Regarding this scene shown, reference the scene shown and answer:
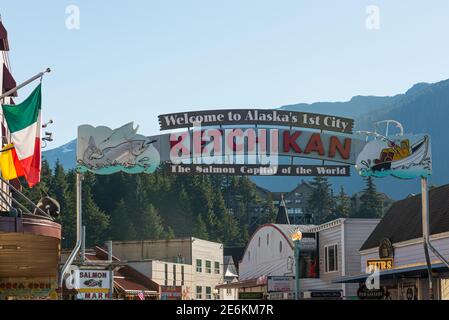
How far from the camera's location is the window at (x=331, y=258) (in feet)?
178

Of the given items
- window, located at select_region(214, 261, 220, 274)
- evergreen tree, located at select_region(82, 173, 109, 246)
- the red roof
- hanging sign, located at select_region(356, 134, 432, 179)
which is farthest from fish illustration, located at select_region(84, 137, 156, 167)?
evergreen tree, located at select_region(82, 173, 109, 246)

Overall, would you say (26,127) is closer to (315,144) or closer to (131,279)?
(315,144)

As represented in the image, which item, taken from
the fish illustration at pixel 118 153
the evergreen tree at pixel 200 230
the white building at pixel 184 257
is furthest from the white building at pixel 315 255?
the evergreen tree at pixel 200 230

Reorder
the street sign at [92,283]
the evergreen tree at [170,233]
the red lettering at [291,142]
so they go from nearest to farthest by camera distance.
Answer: the street sign at [92,283]
the red lettering at [291,142]
the evergreen tree at [170,233]

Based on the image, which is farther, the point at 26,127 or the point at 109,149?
the point at 109,149

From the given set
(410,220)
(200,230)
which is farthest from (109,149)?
(200,230)

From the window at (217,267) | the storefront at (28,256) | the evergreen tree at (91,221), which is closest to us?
the storefront at (28,256)

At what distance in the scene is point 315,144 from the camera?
130 feet

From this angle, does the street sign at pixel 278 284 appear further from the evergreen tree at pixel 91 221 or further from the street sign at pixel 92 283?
the evergreen tree at pixel 91 221

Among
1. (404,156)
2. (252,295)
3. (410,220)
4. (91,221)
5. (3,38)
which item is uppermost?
(91,221)

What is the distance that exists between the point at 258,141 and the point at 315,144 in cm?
263

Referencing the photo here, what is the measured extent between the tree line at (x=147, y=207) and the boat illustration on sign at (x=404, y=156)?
105 meters
